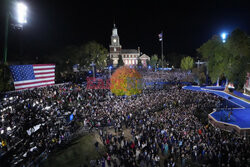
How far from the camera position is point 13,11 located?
13633 mm

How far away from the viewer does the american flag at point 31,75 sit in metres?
13.9

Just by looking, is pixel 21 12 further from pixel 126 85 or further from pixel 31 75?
pixel 126 85

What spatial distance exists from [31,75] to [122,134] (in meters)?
10.7

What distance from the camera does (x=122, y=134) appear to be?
495 inches

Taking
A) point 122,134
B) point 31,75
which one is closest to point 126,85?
point 122,134

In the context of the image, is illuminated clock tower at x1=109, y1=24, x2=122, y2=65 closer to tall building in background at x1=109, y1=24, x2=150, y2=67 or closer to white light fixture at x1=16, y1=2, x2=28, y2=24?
tall building in background at x1=109, y1=24, x2=150, y2=67

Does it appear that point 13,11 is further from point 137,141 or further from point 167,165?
point 167,165

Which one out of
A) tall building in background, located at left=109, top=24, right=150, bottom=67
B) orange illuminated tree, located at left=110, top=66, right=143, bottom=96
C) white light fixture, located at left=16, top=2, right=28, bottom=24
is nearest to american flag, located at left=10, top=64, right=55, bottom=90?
white light fixture, located at left=16, top=2, right=28, bottom=24

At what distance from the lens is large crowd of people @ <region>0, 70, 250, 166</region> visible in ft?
32.3

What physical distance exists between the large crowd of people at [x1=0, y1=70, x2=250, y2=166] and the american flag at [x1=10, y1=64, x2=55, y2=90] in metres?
2.70

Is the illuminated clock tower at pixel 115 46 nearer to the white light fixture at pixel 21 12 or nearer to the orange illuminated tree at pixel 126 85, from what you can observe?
the orange illuminated tree at pixel 126 85

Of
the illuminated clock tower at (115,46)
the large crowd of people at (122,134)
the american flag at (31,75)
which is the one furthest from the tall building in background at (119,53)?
the large crowd of people at (122,134)

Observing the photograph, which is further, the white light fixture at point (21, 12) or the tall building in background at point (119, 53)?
the tall building in background at point (119, 53)

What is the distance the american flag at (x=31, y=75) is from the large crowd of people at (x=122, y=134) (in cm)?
270
